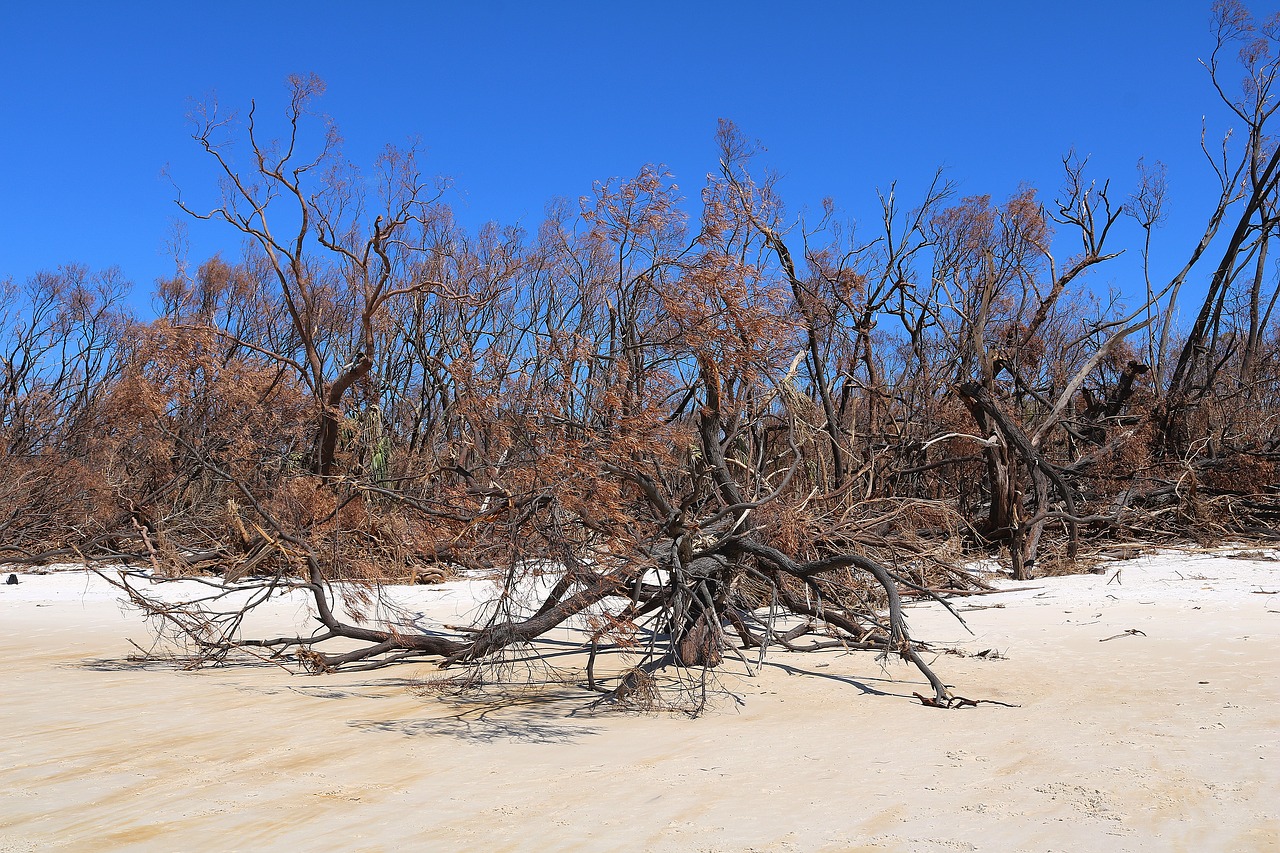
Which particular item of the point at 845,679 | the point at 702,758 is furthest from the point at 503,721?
the point at 845,679

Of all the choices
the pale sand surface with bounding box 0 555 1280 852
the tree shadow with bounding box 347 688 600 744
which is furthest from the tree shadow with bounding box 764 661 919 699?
the tree shadow with bounding box 347 688 600 744

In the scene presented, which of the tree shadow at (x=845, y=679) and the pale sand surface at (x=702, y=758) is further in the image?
the tree shadow at (x=845, y=679)

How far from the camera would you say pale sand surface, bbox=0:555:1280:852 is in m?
4.21

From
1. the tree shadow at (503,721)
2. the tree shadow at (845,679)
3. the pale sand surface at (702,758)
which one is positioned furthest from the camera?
the tree shadow at (845,679)

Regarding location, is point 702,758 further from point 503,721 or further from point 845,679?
point 845,679

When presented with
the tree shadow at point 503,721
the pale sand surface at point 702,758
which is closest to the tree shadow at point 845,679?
the pale sand surface at point 702,758

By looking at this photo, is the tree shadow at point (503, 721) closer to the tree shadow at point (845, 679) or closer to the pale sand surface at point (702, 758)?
the pale sand surface at point (702, 758)

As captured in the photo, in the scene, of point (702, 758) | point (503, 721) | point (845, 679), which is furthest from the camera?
point (845, 679)

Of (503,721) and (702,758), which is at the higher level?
(503,721)

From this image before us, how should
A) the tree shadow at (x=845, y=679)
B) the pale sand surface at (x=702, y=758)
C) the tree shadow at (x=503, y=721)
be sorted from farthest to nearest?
1. the tree shadow at (x=845, y=679)
2. the tree shadow at (x=503, y=721)
3. the pale sand surface at (x=702, y=758)

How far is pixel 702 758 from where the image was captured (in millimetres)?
5559

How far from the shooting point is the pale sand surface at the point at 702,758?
421 centimetres

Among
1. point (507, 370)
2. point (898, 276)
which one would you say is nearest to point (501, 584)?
point (507, 370)

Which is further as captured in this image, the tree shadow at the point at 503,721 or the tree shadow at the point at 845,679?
the tree shadow at the point at 845,679
